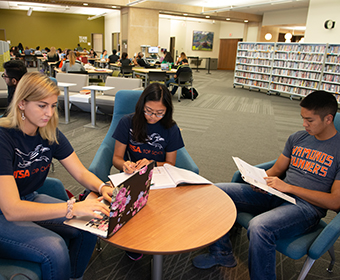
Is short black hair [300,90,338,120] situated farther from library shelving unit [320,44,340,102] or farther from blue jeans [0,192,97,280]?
library shelving unit [320,44,340,102]

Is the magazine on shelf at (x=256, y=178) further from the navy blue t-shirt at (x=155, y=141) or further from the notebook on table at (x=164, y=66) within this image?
the notebook on table at (x=164, y=66)

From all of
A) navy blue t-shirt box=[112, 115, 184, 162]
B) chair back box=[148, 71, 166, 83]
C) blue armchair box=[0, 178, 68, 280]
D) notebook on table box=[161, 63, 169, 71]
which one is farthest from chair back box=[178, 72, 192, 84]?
blue armchair box=[0, 178, 68, 280]

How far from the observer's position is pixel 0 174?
116cm

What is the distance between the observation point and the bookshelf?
25.5 feet

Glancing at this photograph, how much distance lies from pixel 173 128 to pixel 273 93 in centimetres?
881

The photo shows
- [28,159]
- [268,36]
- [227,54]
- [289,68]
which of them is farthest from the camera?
[227,54]

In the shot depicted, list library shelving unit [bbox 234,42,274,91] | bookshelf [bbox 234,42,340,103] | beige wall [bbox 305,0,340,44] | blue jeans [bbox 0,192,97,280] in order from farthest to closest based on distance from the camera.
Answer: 1. library shelving unit [bbox 234,42,274,91]
2. beige wall [bbox 305,0,340,44]
3. bookshelf [bbox 234,42,340,103]
4. blue jeans [bbox 0,192,97,280]

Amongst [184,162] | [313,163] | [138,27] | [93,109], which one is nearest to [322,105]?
[313,163]

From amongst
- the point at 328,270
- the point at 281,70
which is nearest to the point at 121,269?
the point at 328,270

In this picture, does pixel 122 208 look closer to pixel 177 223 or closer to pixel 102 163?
pixel 177 223

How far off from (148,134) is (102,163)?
0.38 m

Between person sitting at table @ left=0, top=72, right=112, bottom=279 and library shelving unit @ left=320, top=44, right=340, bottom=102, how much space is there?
8158 millimetres

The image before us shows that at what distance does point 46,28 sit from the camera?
63.1ft

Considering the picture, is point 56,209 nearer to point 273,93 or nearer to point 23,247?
point 23,247
